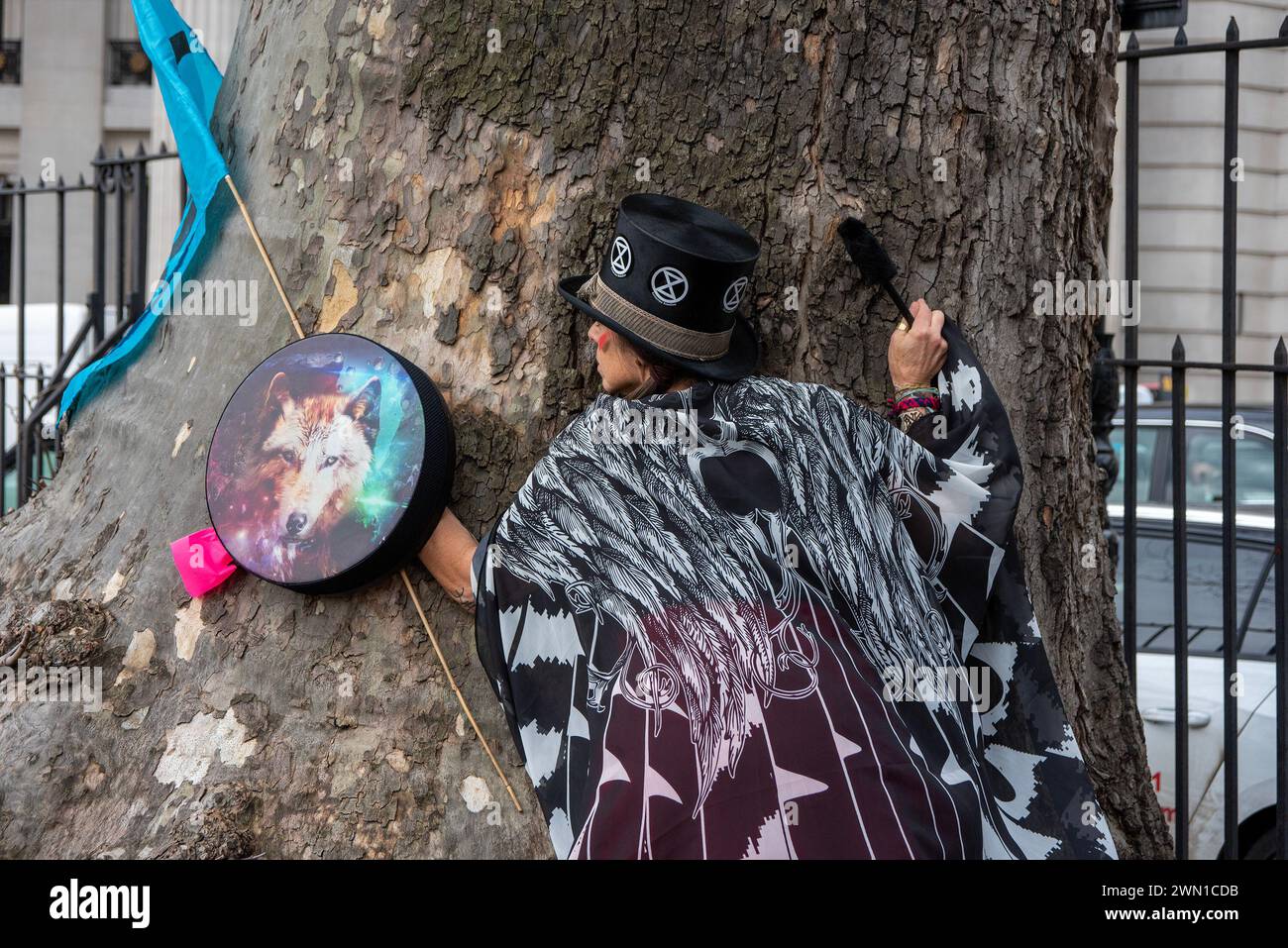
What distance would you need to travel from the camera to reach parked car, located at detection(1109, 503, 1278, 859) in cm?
435

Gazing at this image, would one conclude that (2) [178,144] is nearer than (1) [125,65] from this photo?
Yes

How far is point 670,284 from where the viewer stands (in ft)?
7.36

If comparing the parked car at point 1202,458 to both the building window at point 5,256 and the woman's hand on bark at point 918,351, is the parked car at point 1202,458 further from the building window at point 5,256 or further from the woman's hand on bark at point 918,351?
the building window at point 5,256

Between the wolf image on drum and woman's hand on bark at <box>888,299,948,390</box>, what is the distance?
995 millimetres

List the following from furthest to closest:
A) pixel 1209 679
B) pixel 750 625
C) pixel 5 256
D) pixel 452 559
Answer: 1. pixel 5 256
2. pixel 1209 679
3. pixel 452 559
4. pixel 750 625

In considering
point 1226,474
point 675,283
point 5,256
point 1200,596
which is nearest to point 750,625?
point 675,283

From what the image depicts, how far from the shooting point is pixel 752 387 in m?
2.29

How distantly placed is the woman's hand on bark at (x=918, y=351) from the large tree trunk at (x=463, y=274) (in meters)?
0.06

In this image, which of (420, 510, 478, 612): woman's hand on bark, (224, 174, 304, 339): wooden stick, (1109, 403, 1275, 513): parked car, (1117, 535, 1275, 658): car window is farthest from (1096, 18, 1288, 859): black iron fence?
(224, 174, 304, 339): wooden stick

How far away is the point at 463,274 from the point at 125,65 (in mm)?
18745

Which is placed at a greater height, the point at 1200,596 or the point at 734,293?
the point at 734,293

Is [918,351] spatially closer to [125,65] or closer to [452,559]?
[452,559]

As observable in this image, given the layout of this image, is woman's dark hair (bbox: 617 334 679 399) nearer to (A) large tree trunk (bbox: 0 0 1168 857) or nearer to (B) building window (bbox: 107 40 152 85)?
(A) large tree trunk (bbox: 0 0 1168 857)
